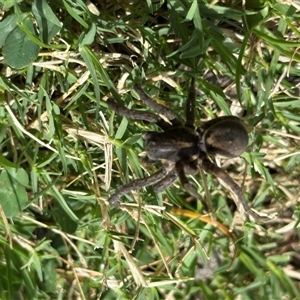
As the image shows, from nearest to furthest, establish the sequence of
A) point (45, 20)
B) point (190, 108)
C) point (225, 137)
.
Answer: point (45, 20)
point (225, 137)
point (190, 108)

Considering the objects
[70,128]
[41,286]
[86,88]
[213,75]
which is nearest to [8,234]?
[41,286]

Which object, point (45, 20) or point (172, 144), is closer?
point (45, 20)

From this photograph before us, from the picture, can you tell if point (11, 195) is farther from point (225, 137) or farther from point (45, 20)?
point (225, 137)

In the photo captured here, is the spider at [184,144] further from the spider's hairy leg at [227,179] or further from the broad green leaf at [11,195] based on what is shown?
the broad green leaf at [11,195]

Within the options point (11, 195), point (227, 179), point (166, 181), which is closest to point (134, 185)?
point (166, 181)

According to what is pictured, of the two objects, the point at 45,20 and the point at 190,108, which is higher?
the point at 45,20

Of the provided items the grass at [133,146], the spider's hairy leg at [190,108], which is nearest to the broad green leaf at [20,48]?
the grass at [133,146]

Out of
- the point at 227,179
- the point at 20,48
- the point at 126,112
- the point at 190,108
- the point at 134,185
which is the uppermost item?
the point at 20,48
